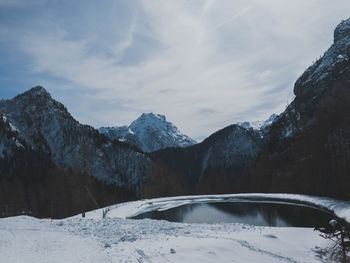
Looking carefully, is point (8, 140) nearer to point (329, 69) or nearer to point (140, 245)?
point (140, 245)

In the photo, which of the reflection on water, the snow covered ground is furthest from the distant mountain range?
the snow covered ground

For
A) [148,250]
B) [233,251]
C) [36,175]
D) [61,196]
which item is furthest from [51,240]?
[36,175]

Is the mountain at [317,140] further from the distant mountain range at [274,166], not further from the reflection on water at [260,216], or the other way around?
the reflection on water at [260,216]

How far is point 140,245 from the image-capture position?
1412 cm

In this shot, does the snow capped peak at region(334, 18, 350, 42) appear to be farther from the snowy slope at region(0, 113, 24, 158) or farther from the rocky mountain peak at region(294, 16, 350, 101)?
the snowy slope at region(0, 113, 24, 158)

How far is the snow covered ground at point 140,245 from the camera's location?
1242 centimetres

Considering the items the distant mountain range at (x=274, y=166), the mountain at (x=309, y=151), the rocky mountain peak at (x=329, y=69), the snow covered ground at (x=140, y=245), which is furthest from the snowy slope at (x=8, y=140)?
the rocky mountain peak at (x=329, y=69)

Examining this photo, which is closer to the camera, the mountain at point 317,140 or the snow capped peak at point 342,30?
the mountain at point 317,140

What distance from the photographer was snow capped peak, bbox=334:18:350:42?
15762 cm

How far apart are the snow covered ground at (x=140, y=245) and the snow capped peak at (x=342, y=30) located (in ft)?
571

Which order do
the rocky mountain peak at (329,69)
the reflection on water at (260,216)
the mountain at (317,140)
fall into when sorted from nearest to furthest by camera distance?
1. the reflection on water at (260,216)
2. the mountain at (317,140)
3. the rocky mountain peak at (329,69)

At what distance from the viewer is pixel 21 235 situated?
1733cm

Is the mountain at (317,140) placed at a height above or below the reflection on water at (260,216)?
above

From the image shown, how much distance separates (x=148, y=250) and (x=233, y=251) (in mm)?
4329
